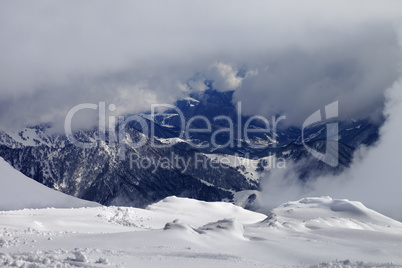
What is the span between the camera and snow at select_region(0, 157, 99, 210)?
114m

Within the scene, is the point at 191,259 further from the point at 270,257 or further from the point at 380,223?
the point at 380,223

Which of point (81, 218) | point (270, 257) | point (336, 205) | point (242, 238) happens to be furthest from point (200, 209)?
point (270, 257)

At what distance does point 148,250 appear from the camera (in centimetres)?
3731

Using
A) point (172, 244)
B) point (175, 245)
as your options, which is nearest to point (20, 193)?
point (172, 244)

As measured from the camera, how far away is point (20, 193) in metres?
121

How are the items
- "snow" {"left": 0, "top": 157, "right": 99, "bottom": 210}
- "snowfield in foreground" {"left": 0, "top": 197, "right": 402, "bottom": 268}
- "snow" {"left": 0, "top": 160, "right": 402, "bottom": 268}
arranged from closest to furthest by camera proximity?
"snowfield in foreground" {"left": 0, "top": 197, "right": 402, "bottom": 268}
"snow" {"left": 0, "top": 160, "right": 402, "bottom": 268}
"snow" {"left": 0, "top": 157, "right": 99, "bottom": 210}

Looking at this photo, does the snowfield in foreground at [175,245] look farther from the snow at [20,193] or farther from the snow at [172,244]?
the snow at [20,193]

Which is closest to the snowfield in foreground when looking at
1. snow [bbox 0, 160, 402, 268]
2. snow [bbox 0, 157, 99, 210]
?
snow [bbox 0, 160, 402, 268]

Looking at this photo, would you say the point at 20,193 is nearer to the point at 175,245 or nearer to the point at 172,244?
the point at 172,244

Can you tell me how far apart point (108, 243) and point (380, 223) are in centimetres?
7549

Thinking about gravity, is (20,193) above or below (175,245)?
above

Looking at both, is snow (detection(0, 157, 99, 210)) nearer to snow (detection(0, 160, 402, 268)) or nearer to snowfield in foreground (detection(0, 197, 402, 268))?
snow (detection(0, 160, 402, 268))

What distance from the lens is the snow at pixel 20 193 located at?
11431 cm

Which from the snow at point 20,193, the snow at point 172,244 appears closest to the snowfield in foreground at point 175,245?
the snow at point 172,244
